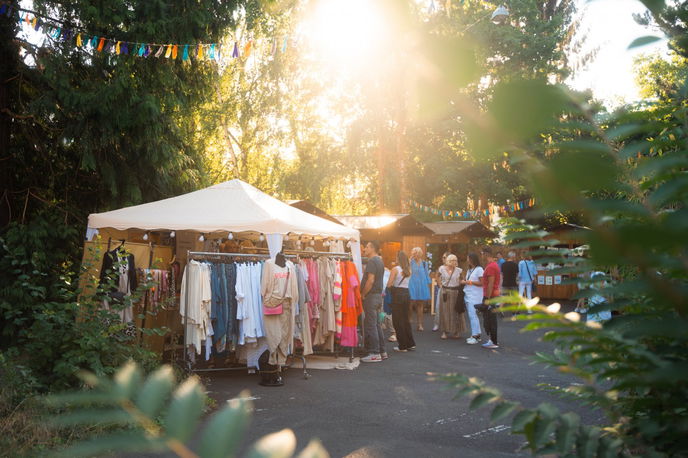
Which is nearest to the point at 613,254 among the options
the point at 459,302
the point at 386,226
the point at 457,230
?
the point at 459,302

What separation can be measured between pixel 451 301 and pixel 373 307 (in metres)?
3.15

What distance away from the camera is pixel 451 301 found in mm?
12477

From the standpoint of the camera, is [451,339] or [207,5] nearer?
[207,5]

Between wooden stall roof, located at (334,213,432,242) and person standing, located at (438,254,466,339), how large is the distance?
761cm

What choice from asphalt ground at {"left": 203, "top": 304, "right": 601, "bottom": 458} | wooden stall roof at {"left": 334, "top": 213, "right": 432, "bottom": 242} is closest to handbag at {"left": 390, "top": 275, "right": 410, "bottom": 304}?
asphalt ground at {"left": 203, "top": 304, "right": 601, "bottom": 458}

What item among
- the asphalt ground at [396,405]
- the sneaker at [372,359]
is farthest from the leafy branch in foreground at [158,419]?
the sneaker at [372,359]

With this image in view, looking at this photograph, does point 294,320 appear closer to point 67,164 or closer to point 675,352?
point 67,164

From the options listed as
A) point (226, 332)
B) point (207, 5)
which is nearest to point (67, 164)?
point (207, 5)

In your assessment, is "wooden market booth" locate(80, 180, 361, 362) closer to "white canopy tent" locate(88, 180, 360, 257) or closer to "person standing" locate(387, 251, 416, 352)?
"white canopy tent" locate(88, 180, 360, 257)

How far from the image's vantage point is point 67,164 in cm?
1069

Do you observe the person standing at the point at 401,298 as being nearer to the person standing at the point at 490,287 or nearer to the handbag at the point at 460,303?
the person standing at the point at 490,287

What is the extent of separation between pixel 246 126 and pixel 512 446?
2379 cm

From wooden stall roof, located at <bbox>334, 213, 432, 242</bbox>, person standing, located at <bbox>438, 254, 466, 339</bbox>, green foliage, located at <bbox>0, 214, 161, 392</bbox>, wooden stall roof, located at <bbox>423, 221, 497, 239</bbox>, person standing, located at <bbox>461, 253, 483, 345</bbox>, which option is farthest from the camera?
wooden stall roof, located at <bbox>423, 221, 497, 239</bbox>

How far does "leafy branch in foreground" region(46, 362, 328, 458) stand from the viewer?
1.43ft
